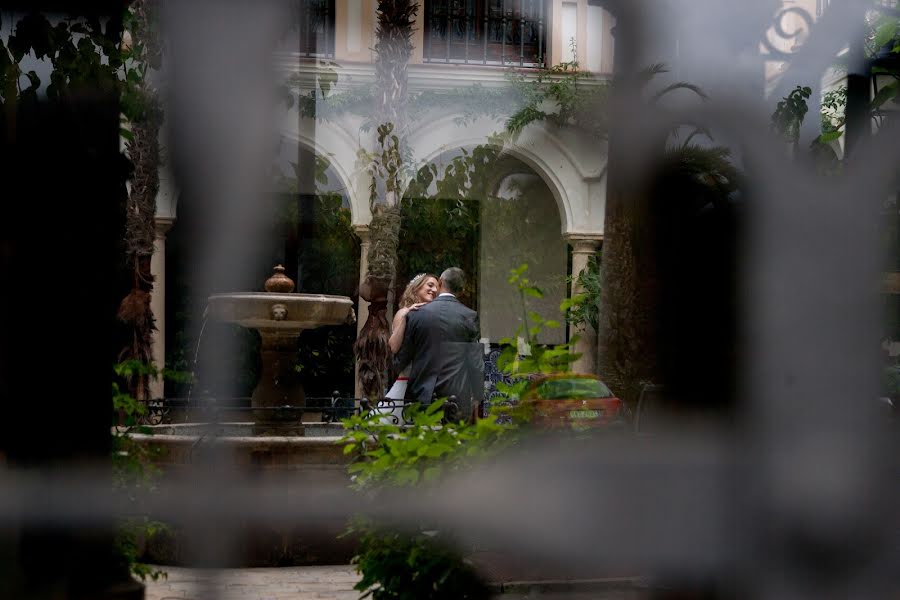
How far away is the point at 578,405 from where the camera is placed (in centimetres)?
77

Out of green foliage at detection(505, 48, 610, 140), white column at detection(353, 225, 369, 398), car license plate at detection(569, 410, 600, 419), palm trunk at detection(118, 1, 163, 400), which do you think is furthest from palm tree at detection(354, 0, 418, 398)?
car license plate at detection(569, 410, 600, 419)

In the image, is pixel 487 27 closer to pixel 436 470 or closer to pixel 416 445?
pixel 436 470

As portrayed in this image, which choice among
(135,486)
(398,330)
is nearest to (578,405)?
(135,486)

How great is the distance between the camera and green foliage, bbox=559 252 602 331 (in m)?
0.76

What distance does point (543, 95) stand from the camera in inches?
30.9

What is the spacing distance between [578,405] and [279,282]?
0.26m

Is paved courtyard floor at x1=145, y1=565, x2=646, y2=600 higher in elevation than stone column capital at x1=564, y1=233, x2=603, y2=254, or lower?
lower

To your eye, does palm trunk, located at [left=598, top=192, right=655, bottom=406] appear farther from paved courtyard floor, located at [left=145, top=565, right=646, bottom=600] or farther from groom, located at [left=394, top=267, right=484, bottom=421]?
groom, located at [left=394, top=267, right=484, bottom=421]

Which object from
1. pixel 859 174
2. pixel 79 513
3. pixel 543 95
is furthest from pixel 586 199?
pixel 79 513

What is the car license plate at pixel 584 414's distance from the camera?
732 mm

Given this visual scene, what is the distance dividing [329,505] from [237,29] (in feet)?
1.04

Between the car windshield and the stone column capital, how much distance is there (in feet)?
0.35

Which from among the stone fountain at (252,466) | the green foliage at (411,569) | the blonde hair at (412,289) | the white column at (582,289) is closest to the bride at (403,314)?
the blonde hair at (412,289)

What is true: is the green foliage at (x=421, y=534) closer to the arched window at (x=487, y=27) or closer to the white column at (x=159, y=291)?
the white column at (x=159, y=291)
